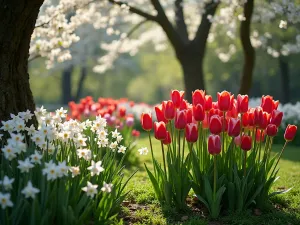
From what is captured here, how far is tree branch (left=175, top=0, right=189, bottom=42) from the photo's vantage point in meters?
15.4

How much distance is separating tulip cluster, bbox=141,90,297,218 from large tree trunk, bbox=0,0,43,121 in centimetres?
147

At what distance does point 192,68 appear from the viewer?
46.4ft

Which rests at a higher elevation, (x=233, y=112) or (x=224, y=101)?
(x=224, y=101)

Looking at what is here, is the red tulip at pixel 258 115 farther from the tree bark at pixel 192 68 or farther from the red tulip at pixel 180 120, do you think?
the tree bark at pixel 192 68

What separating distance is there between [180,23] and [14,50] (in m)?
11.0

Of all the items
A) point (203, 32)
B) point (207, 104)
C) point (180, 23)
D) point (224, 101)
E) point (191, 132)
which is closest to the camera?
point (191, 132)

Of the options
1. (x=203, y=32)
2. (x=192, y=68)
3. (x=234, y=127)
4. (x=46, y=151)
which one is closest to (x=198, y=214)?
(x=234, y=127)

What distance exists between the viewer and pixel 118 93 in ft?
173

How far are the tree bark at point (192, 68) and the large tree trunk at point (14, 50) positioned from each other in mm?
9133

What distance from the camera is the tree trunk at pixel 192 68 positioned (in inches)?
554

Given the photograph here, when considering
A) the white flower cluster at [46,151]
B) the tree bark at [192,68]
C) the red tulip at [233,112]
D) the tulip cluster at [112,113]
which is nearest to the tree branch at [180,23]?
the tree bark at [192,68]

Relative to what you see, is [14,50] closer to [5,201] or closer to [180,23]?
[5,201]

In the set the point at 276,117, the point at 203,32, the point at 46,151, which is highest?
the point at 203,32

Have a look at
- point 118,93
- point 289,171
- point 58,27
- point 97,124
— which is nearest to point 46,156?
point 97,124
